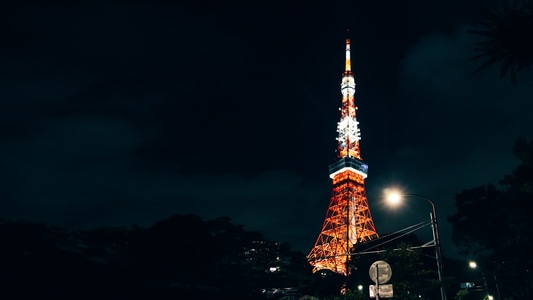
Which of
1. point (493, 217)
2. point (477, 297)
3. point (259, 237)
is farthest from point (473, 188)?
point (259, 237)

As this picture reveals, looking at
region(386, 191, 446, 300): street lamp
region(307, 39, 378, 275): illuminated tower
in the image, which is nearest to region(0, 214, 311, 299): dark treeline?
region(307, 39, 378, 275): illuminated tower

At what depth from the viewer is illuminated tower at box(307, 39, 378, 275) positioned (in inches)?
2366

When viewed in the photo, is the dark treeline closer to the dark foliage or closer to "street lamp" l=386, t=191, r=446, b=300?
the dark foliage

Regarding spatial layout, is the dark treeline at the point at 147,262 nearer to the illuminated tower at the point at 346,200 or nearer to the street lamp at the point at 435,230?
the illuminated tower at the point at 346,200

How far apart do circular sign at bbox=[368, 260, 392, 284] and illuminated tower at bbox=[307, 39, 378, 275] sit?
Result: 158 feet

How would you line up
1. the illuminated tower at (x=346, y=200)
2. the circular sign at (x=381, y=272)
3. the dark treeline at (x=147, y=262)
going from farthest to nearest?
the illuminated tower at (x=346, y=200) < the dark treeline at (x=147, y=262) < the circular sign at (x=381, y=272)

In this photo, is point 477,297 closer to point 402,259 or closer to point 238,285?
point 238,285

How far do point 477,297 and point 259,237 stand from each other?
24.7 m

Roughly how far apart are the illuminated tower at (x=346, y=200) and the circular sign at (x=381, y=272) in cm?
4806

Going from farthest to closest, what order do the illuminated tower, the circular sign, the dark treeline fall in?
the illuminated tower
the dark treeline
the circular sign

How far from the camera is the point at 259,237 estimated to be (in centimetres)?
4447

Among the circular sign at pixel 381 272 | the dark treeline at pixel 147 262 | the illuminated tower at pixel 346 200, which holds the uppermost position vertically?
the illuminated tower at pixel 346 200

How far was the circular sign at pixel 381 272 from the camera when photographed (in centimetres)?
855

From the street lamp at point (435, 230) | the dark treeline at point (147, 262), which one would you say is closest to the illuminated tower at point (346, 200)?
the dark treeline at point (147, 262)
